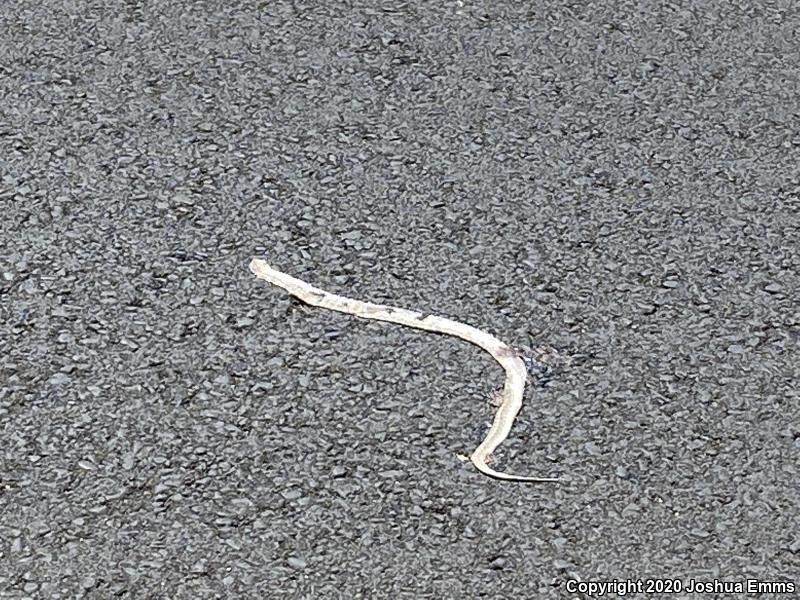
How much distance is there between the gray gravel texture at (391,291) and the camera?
267 centimetres

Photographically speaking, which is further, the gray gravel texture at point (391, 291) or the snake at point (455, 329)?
the snake at point (455, 329)

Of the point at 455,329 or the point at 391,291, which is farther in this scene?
the point at 391,291

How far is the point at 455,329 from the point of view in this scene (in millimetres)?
3117

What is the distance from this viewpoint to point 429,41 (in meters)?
4.04

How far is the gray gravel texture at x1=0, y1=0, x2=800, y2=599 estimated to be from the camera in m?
2.67

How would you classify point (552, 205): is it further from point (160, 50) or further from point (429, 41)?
point (160, 50)

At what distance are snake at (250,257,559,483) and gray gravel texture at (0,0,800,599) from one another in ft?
0.09

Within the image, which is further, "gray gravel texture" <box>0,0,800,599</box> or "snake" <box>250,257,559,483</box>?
"snake" <box>250,257,559,483</box>

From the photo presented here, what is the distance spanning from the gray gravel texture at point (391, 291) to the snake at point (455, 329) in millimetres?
27

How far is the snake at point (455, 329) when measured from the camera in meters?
2.87

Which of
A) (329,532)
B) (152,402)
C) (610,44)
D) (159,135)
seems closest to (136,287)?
(152,402)

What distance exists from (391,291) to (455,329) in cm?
20

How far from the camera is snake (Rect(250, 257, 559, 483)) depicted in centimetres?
287

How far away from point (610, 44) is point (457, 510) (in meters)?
1.80
